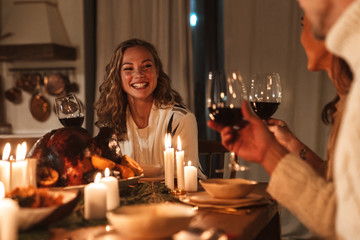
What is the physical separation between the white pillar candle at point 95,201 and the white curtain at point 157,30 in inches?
109

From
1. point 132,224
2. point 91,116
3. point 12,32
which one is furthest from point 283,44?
point 132,224

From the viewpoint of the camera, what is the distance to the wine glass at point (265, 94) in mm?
1647

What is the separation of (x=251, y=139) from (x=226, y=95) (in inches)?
6.2

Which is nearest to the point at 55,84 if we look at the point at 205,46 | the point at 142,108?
the point at 205,46

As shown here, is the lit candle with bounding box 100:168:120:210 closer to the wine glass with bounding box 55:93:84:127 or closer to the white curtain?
the wine glass with bounding box 55:93:84:127

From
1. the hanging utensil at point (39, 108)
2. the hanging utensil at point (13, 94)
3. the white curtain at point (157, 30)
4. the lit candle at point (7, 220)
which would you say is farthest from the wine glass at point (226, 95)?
the hanging utensil at point (13, 94)

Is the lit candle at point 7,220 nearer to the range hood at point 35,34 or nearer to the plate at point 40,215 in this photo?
the plate at point 40,215

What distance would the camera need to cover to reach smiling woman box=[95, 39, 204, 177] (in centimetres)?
271

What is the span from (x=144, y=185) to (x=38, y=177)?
389 millimetres

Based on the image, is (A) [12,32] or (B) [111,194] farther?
(A) [12,32]

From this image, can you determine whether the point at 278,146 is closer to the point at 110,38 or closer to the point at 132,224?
the point at 132,224

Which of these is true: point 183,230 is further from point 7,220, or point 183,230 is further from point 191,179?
point 191,179

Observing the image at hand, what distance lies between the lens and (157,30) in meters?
3.99

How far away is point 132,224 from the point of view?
2.99 feet
